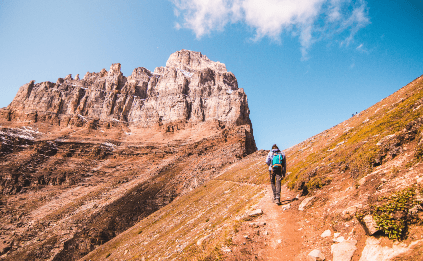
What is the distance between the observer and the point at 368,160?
1196 cm

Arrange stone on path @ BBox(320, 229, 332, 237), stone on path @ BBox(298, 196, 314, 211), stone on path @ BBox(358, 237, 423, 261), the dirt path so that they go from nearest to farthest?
stone on path @ BBox(358, 237, 423, 261) < stone on path @ BBox(320, 229, 332, 237) < the dirt path < stone on path @ BBox(298, 196, 314, 211)

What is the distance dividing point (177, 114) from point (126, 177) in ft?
246

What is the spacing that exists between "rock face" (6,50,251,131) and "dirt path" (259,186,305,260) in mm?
133960

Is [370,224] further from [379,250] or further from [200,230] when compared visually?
[200,230]

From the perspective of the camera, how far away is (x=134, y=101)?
183 metres

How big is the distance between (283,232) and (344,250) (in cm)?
351

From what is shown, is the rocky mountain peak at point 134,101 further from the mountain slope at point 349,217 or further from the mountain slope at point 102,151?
the mountain slope at point 349,217

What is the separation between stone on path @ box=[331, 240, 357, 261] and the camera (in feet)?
23.3

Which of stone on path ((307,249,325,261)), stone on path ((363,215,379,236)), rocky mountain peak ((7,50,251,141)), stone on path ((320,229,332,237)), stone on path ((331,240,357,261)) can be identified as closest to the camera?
stone on path ((363,215,379,236))

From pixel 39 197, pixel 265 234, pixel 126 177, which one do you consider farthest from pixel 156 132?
pixel 265 234

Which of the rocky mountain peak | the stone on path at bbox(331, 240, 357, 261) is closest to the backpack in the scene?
the stone on path at bbox(331, 240, 357, 261)

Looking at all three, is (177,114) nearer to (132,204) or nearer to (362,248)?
(132,204)

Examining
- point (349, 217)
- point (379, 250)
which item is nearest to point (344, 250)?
point (379, 250)

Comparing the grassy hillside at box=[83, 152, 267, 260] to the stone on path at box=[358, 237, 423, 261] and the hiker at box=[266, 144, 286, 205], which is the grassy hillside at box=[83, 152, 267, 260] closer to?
the hiker at box=[266, 144, 286, 205]
